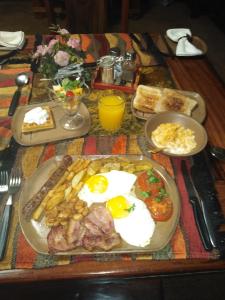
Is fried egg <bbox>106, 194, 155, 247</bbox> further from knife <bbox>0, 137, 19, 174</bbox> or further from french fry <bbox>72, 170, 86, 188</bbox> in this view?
knife <bbox>0, 137, 19, 174</bbox>

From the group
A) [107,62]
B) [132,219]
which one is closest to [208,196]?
[132,219]

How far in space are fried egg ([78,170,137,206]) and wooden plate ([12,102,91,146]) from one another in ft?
1.50

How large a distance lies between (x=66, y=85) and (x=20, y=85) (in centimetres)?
48

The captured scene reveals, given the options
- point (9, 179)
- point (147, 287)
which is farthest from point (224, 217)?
point (9, 179)

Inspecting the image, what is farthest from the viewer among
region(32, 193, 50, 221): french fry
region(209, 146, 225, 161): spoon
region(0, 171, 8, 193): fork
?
region(209, 146, 225, 161): spoon

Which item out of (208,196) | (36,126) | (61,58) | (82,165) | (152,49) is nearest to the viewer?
(208,196)

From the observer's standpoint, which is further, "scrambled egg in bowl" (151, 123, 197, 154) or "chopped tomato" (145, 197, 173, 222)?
"scrambled egg in bowl" (151, 123, 197, 154)

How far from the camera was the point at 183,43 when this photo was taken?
2.76 m

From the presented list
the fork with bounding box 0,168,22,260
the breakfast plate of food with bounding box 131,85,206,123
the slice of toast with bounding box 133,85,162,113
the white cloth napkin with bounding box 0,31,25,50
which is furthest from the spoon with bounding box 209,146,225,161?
the white cloth napkin with bounding box 0,31,25,50

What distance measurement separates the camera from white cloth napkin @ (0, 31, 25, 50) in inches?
107

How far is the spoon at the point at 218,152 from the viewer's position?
70.9 inches

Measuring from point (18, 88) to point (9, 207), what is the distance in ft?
3.93

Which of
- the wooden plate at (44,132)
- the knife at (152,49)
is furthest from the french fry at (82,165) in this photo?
the knife at (152,49)

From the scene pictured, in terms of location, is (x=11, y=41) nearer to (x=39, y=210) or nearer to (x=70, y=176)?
(x=70, y=176)
